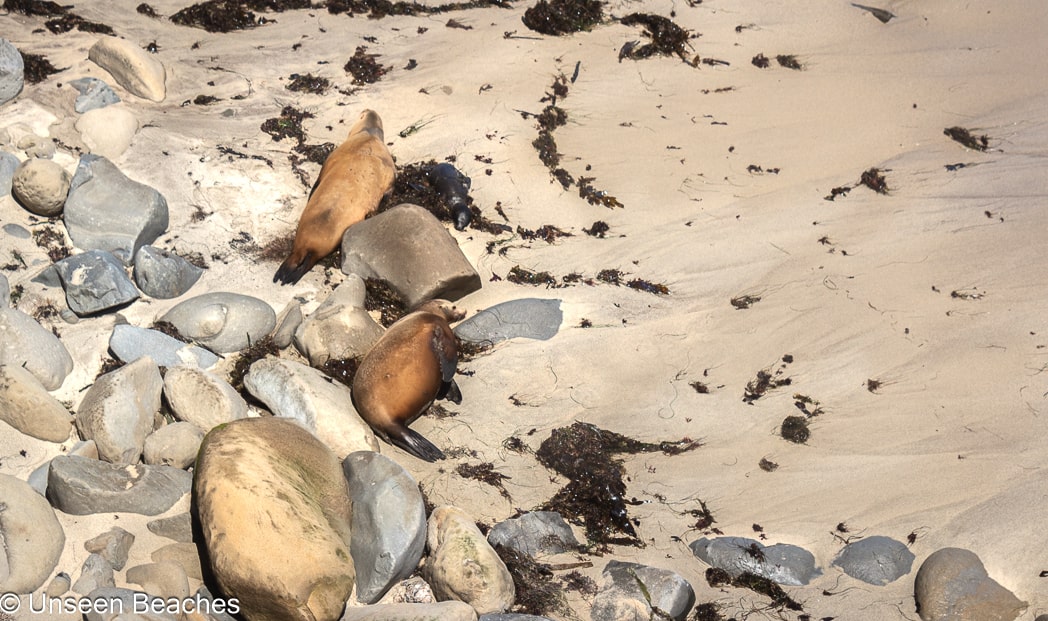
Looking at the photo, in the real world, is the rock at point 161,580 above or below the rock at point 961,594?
above

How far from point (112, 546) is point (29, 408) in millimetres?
1265

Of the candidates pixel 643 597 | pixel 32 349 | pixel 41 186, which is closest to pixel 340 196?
pixel 41 186

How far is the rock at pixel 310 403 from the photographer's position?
652cm

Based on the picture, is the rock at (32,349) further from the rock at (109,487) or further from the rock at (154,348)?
the rock at (109,487)

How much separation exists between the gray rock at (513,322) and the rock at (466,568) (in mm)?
1967

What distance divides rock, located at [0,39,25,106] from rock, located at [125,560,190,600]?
5.45 meters

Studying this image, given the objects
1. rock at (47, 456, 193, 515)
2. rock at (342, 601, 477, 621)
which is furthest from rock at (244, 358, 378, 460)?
rock at (342, 601, 477, 621)

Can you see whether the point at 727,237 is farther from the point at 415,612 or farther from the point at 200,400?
the point at 200,400

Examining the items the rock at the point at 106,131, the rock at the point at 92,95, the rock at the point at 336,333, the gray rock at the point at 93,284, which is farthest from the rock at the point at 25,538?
the rock at the point at 92,95

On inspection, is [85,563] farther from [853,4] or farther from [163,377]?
[853,4]

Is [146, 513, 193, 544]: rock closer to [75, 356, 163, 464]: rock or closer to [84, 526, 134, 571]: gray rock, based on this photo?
[84, 526, 134, 571]: gray rock

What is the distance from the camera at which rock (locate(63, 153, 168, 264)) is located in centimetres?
762

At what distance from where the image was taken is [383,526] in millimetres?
5863

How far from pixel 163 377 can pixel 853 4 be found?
9.15m
